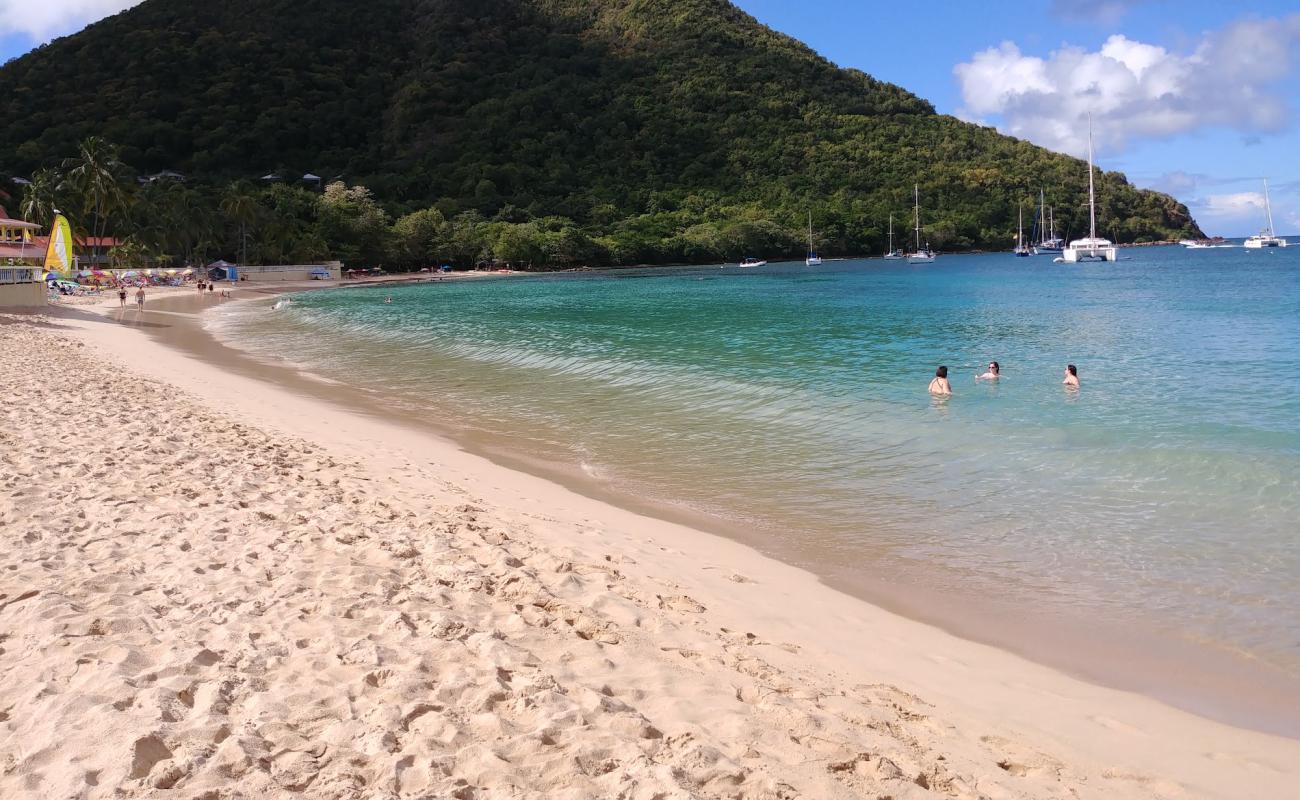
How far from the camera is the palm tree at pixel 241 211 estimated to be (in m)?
76.2

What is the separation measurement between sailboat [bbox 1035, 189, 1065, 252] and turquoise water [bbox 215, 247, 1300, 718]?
324 feet

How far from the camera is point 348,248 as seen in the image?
293 feet

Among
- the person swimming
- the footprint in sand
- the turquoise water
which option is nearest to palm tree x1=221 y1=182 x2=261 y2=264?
the turquoise water

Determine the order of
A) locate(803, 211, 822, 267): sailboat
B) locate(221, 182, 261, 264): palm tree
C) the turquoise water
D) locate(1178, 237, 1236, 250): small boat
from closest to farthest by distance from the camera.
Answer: the turquoise water < locate(221, 182, 261, 264): palm tree < locate(803, 211, 822, 267): sailboat < locate(1178, 237, 1236, 250): small boat

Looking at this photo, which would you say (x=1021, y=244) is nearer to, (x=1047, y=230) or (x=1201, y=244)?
(x=1047, y=230)

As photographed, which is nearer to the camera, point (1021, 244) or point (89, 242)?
point (89, 242)

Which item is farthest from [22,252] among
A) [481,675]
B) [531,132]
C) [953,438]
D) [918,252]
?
[918,252]

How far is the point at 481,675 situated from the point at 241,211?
82807 millimetres

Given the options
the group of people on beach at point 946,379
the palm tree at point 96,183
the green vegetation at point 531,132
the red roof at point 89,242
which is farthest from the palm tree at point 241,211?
the group of people on beach at point 946,379

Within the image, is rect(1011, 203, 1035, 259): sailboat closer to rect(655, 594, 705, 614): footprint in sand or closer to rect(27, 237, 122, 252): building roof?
rect(27, 237, 122, 252): building roof

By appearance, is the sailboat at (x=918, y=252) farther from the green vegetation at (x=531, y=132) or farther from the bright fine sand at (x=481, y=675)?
the bright fine sand at (x=481, y=675)

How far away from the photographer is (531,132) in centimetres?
12531

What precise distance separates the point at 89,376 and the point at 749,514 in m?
13.5

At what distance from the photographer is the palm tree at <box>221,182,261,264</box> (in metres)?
76.2
